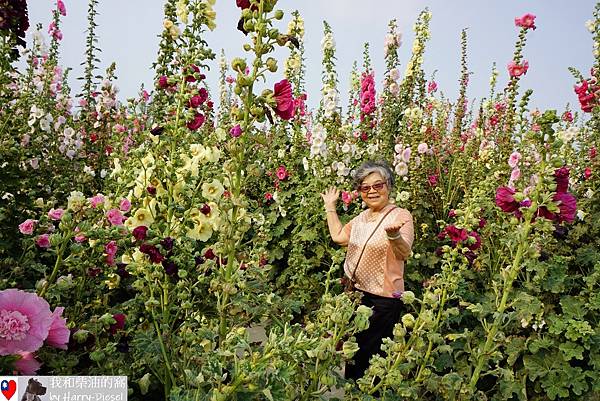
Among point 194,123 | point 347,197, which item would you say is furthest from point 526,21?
point 194,123

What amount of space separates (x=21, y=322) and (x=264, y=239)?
3.27 ft

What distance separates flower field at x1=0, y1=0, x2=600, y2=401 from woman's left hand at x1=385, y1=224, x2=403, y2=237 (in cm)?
28

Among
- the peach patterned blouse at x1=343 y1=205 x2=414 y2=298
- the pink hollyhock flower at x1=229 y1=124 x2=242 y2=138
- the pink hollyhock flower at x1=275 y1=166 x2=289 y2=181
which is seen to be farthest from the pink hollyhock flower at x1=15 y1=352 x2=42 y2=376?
Result: the pink hollyhock flower at x1=275 y1=166 x2=289 y2=181

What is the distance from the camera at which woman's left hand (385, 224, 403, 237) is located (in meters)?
2.63

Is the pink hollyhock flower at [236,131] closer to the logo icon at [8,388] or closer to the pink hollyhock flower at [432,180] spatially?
the logo icon at [8,388]

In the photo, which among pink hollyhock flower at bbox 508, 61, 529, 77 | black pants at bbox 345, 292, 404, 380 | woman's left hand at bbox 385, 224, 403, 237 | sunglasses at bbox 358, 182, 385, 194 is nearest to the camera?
woman's left hand at bbox 385, 224, 403, 237

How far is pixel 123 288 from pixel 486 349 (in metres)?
1.64

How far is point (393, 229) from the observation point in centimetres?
269

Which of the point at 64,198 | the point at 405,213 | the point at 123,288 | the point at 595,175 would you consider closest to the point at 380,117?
the point at 595,175

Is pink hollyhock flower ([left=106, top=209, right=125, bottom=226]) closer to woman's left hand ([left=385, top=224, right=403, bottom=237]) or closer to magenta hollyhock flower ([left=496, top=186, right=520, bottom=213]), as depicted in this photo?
woman's left hand ([left=385, top=224, right=403, bottom=237])

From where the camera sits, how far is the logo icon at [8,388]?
46.6 inches

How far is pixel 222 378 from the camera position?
47.7 inches

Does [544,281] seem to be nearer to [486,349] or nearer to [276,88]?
[486,349]

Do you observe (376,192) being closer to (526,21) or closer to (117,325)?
(117,325)
